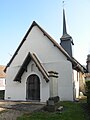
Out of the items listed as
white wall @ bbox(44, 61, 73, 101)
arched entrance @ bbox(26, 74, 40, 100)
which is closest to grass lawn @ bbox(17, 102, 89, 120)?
white wall @ bbox(44, 61, 73, 101)

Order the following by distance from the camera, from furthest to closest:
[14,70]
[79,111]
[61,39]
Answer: [61,39] < [14,70] < [79,111]

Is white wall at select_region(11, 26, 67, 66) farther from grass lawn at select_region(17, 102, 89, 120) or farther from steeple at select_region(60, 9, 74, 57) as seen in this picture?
grass lawn at select_region(17, 102, 89, 120)

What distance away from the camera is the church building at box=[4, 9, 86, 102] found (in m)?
20.5

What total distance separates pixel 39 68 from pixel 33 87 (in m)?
2.51

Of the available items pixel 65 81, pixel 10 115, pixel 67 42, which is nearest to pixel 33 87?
pixel 65 81

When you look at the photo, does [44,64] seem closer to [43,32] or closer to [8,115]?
[43,32]

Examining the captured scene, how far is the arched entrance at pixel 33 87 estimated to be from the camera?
21.4 m

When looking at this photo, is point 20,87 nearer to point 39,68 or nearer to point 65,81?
point 39,68

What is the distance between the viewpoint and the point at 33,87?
2192 cm

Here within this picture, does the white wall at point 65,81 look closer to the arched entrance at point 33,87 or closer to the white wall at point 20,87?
the white wall at point 20,87

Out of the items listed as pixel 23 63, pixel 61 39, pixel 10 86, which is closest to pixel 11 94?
pixel 10 86

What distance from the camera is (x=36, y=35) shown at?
23078 millimetres

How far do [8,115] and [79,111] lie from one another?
447 cm

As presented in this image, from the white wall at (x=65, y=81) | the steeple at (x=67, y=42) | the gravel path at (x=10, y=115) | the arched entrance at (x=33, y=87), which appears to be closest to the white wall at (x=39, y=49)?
the white wall at (x=65, y=81)
